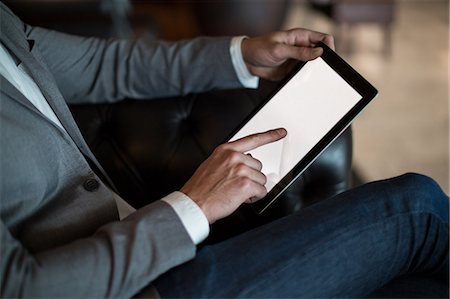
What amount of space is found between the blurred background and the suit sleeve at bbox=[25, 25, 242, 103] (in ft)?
2.16

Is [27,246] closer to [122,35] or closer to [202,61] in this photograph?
[202,61]

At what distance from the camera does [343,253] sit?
1.87 ft

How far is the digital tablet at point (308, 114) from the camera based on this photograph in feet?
2.03

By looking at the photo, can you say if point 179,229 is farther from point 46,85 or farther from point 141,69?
point 141,69

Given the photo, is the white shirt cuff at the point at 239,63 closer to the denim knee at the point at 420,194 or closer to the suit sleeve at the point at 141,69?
the suit sleeve at the point at 141,69

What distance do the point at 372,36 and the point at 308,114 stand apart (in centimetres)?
182

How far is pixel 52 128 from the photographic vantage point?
1.98 ft

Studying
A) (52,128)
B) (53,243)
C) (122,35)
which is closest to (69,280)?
(53,243)

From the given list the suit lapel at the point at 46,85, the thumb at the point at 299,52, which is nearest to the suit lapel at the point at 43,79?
the suit lapel at the point at 46,85

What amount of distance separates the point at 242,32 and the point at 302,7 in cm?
88

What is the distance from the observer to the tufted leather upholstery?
0.79m

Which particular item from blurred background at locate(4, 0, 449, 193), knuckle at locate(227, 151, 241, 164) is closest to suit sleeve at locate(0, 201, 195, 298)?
knuckle at locate(227, 151, 241, 164)

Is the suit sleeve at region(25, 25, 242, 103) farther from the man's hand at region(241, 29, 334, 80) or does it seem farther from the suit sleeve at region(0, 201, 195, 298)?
the suit sleeve at region(0, 201, 195, 298)

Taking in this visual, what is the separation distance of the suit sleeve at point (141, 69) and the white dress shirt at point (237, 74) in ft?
0.06
